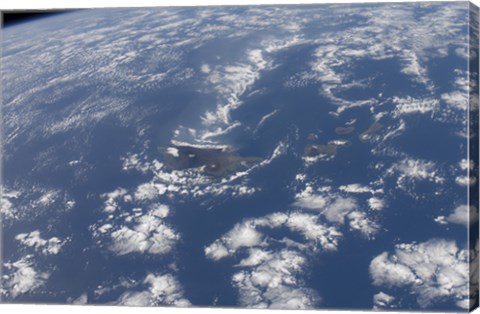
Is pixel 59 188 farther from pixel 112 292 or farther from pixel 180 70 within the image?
pixel 180 70

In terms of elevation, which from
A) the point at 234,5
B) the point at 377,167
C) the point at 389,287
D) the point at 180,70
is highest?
the point at 234,5

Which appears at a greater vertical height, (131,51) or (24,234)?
(131,51)

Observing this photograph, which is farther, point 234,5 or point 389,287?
point 234,5

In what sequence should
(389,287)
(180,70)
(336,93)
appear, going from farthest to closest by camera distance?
(180,70)
(336,93)
(389,287)

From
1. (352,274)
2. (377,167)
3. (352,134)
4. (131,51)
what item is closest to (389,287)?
(352,274)

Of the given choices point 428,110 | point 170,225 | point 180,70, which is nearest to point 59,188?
point 170,225

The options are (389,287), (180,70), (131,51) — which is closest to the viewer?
(389,287)
